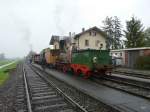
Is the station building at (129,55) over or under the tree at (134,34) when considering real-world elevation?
under

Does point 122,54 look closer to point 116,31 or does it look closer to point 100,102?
point 100,102

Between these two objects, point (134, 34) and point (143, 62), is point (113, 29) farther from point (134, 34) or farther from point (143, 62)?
point (143, 62)

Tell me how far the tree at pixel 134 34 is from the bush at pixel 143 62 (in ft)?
57.6

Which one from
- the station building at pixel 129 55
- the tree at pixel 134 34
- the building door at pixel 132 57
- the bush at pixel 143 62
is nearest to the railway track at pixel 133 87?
the bush at pixel 143 62

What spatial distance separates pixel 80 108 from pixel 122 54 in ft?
101

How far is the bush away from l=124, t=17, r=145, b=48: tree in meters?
17.6

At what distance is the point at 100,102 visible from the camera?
9641 mm

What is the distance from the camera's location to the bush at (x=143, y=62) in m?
29.9

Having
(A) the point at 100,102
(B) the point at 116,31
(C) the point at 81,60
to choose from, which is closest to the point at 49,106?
(A) the point at 100,102

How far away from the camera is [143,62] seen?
30625 mm

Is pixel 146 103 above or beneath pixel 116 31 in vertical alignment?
beneath

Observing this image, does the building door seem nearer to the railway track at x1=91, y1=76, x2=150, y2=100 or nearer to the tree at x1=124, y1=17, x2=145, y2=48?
the tree at x1=124, y1=17, x2=145, y2=48

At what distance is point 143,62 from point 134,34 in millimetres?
19806

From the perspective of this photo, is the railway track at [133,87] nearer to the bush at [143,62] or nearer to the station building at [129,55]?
the bush at [143,62]
